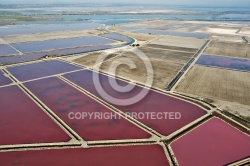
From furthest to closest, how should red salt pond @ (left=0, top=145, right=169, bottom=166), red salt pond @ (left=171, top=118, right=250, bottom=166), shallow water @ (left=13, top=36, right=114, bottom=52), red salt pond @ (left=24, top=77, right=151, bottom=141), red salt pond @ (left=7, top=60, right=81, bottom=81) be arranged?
1. shallow water @ (left=13, top=36, right=114, bottom=52)
2. red salt pond @ (left=7, top=60, right=81, bottom=81)
3. red salt pond @ (left=24, top=77, right=151, bottom=141)
4. red salt pond @ (left=171, top=118, right=250, bottom=166)
5. red salt pond @ (left=0, top=145, right=169, bottom=166)

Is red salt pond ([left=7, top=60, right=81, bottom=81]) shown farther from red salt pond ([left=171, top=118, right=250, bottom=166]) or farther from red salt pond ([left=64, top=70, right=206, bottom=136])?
red salt pond ([left=171, top=118, right=250, bottom=166])

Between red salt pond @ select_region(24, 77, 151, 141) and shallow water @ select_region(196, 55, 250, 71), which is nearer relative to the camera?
red salt pond @ select_region(24, 77, 151, 141)

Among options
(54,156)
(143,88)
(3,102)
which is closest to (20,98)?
(3,102)

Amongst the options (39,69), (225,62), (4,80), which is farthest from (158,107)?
(225,62)

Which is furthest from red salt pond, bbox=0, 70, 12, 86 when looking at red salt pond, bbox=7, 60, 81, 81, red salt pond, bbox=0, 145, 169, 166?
red salt pond, bbox=0, 145, 169, 166

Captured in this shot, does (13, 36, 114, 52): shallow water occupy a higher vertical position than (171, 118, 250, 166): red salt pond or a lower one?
higher

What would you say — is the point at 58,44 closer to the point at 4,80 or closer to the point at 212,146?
the point at 4,80

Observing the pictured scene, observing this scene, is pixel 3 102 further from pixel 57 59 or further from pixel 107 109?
pixel 57 59
